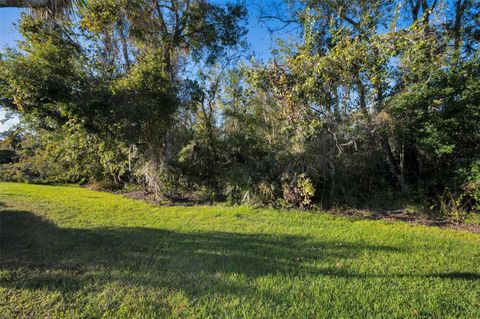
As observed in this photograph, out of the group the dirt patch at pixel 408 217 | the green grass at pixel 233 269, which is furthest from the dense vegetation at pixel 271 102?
the green grass at pixel 233 269

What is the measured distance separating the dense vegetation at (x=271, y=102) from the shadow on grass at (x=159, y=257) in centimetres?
309

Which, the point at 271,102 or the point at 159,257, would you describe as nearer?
the point at 159,257

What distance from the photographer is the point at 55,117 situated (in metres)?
6.40

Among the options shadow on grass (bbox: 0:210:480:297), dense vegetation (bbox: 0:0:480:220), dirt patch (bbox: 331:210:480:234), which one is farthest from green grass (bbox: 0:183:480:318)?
dense vegetation (bbox: 0:0:480:220)

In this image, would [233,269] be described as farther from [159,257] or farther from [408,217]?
[408,217]

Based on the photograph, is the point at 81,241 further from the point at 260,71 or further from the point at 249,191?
the point at 260,71

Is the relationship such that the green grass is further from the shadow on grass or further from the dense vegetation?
the dense vegetation

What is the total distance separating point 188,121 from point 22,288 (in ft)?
25.3

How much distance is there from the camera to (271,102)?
8031mm

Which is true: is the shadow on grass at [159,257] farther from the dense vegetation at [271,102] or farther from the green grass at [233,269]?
the dense vegetation at [271,102]

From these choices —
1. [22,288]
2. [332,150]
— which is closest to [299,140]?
[332,150]

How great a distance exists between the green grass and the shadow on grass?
2 centimetres

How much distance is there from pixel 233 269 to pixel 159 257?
118 cm

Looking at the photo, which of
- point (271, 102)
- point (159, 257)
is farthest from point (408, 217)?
point (159, 257)
